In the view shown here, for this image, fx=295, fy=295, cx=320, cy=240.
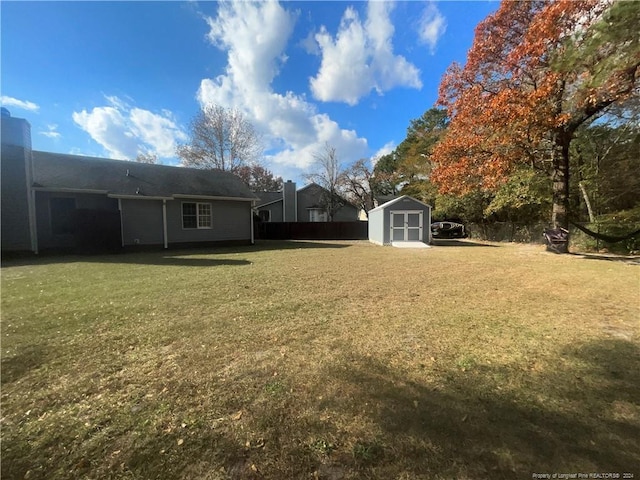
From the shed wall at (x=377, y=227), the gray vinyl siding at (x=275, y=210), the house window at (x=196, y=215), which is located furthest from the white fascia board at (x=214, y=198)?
the gray vinyl siding at (x=275, y=210)

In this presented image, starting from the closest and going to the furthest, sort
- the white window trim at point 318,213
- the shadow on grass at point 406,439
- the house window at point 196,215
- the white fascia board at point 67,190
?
the shadow on grass at point 406,439 < the white fascia board at point 67,190 < the house window at point 196,215 < the white window trim at point 318,213

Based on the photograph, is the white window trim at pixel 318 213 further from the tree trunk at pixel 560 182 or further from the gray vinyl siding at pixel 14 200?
the gray vinyl siding at pixel 14 200

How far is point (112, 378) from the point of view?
2.68m

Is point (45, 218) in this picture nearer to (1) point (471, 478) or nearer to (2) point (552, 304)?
(1) point (471, 478)

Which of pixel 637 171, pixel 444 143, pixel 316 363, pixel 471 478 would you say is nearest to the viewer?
pixel 471 478

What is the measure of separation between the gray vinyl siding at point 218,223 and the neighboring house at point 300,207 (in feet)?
38.7

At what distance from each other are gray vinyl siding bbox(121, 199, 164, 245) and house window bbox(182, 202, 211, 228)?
117 cm

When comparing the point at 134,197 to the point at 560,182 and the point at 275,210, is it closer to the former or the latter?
the point at 275,210

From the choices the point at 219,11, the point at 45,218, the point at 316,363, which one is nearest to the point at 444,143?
→ the point at 219,11

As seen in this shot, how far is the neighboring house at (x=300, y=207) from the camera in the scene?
28625 millimetres

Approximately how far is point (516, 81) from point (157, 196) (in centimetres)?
1604

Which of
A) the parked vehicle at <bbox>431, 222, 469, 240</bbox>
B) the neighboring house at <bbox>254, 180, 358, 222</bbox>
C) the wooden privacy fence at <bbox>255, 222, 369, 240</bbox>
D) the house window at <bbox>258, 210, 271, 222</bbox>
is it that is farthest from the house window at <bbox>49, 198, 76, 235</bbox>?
the parked vehicle at <bbox>431, 222, 469, 240</bbox>

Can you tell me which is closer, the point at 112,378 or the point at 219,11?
the point at 112,378

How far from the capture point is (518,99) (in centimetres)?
1061
